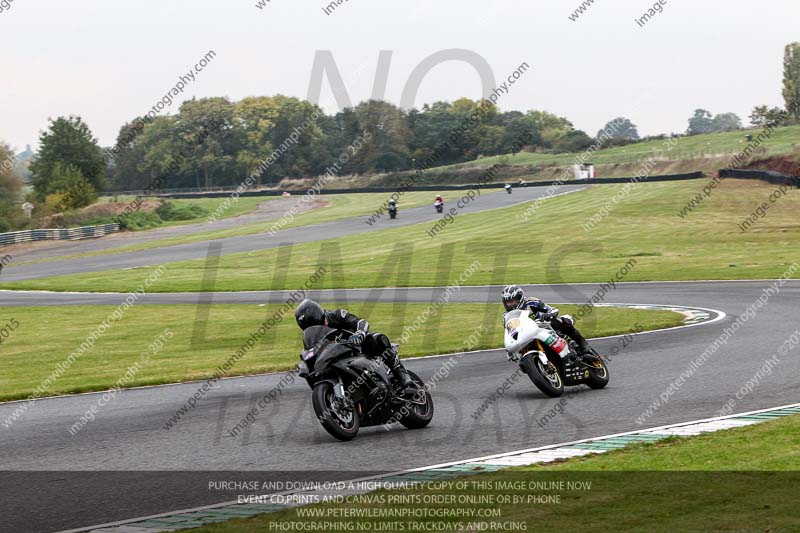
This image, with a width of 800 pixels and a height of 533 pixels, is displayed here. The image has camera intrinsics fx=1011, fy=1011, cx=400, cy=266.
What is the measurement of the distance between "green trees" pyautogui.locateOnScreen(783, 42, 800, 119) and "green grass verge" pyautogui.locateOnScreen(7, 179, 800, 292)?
2679 inches

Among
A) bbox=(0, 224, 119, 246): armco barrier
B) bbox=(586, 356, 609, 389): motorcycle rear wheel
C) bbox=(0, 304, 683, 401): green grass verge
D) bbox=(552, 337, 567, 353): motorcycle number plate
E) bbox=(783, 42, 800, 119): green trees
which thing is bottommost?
bbox=(0, 224, 119, 246): armco barrier

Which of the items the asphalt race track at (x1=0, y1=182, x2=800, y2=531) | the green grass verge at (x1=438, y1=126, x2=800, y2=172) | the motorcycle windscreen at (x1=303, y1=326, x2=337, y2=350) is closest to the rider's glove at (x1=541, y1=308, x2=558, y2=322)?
the asphalt race track at (x1=0, y1=182, x2=800, y2=531)

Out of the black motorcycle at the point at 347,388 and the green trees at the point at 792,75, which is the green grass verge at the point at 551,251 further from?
the green trees at the point at 792,75

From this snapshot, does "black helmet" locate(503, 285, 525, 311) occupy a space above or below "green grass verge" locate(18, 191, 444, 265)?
above

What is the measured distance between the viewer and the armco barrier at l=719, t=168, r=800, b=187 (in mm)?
58969

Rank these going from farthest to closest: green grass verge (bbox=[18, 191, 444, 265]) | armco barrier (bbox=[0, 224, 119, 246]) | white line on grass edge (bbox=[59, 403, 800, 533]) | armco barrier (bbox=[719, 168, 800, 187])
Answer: armco barrier (bbox=[0, 224, 119, 246]), green grass verge (bbox=[18, 191, 444, 265]), armco barrier (bbox=[719, 168, 800, 187]), white line on grass edge (bbox=[59, 403, 800, 533])

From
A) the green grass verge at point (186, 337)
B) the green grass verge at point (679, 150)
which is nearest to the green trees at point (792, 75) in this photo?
the green grass verge at point (679, 150)

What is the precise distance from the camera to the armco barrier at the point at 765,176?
193ft

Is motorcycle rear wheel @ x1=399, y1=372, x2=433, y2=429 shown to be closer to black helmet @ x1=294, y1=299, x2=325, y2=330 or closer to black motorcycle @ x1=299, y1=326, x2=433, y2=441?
black motorcycle @ x1=299, y1=326, x2=433, y2=441

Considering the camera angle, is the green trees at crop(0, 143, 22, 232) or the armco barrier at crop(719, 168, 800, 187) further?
the green trees at crop(0, 143, 22, 232)

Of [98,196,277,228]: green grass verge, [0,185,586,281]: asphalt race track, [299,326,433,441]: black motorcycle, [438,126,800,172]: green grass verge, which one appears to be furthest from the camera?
[438,126,800,172]: green grass verge

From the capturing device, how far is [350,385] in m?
10.8

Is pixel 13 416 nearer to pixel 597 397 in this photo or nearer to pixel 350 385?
pixel 350 385

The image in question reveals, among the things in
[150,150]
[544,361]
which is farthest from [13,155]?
[544,361]
